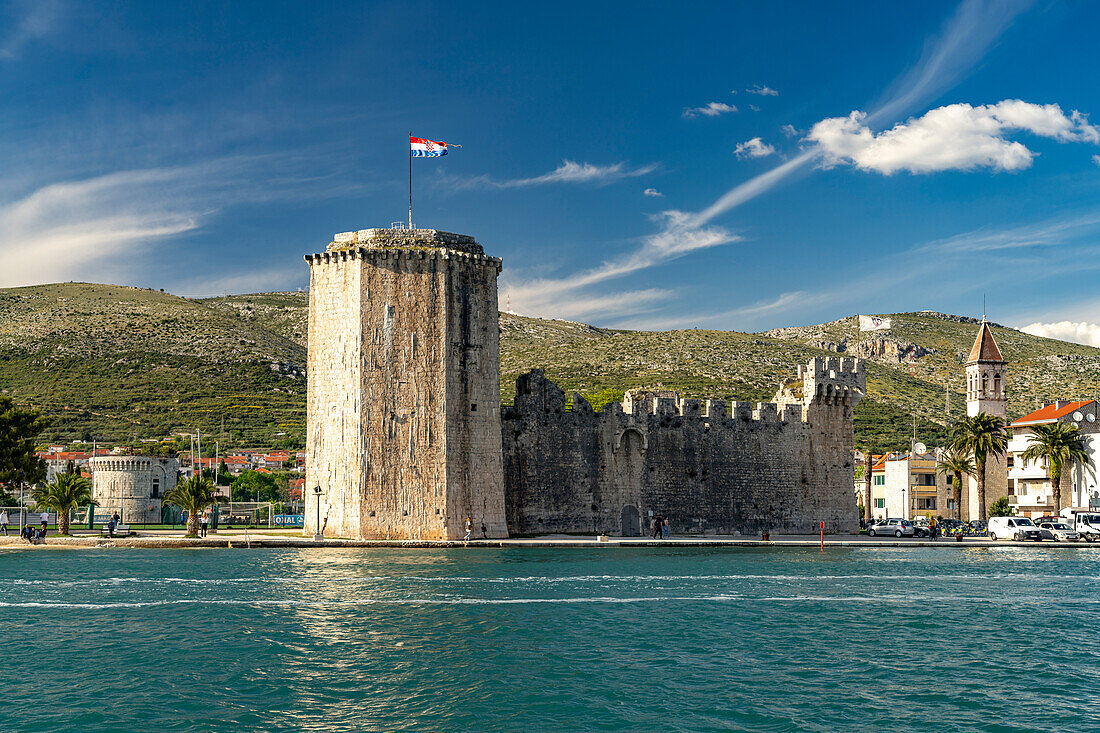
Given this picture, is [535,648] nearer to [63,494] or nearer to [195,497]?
[195,497]

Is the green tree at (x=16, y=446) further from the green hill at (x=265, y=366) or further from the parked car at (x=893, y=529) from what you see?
the parked car at (x=893, y=529)

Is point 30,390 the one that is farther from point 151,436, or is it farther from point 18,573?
point 18,573

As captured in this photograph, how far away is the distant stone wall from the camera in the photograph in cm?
4053

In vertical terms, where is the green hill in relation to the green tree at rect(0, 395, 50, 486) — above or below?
above

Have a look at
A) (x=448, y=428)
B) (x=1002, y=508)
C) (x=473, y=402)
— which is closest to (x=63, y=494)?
(x=448, y=428)

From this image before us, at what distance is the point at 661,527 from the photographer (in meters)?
41.2

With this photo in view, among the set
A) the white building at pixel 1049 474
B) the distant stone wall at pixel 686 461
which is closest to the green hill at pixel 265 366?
the white building at pixel 1049 474

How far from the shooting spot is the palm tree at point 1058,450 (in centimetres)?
5350

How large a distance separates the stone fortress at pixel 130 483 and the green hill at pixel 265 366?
19.0 metres

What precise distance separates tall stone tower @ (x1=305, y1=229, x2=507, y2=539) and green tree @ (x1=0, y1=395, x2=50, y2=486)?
14782 millimetres

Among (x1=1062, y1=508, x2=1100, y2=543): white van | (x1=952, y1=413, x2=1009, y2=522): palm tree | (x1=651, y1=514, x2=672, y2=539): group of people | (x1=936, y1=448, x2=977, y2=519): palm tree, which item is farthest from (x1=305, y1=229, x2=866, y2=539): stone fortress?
(x1=952, y1=413, x2=1009, y2=522): palm tree

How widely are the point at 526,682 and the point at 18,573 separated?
19.2 metres

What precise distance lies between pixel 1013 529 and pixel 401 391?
90.4 ft

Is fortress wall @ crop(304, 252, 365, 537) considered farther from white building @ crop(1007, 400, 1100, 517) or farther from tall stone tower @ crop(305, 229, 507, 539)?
white building @ crop(1007, 400, 1100, 517)
